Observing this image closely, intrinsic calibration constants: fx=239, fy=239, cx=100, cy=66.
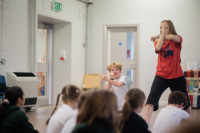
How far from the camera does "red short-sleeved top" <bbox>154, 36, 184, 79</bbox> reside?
111 inches

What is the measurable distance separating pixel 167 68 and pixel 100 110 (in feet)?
6.55

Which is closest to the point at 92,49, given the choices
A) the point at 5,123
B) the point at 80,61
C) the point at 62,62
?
the point at 80,61

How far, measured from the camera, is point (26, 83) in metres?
4.51

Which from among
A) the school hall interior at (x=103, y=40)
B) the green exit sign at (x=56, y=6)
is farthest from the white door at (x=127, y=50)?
the green exit sign at (x=56, y=6)

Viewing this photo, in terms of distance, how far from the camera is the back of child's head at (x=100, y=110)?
1.02m

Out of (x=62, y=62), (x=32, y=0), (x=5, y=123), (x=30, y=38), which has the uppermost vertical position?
(x=32, y=0)

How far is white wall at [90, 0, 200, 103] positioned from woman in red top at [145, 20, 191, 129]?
3.13 metres

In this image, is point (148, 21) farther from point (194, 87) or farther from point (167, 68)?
point (167, 68)

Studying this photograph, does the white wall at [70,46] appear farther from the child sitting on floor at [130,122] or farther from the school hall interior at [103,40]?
the child sitting on floor at [130,122]

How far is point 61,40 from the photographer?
5984 millimetres

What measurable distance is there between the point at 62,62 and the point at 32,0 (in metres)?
1.70

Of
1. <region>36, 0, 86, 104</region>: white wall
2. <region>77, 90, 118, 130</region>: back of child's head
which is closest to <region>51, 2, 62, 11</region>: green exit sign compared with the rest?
<region>36, 0, 86, 104</region>: white wall

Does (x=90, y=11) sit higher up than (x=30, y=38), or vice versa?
(x=90, y=11)

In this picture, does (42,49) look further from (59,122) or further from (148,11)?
(59,122)
